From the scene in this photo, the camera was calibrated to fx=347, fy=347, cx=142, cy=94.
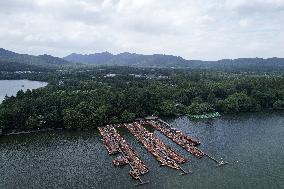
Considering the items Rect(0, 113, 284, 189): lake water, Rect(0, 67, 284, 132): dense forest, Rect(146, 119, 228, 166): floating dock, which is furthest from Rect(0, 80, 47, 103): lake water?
Rect(146, 119, 228, 166): floating dock

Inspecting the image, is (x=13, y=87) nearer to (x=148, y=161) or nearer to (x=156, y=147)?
(x=156, y=147)

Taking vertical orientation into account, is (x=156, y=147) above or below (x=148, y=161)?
above

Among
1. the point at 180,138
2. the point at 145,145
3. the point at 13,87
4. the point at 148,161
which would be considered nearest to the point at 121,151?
the point at 145,145

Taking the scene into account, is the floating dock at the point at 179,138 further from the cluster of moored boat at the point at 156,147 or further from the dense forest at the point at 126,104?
the dense forest at the point at 126,104

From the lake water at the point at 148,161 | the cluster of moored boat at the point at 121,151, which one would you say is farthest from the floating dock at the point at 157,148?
the cluster of moored boat at the point at 121,151

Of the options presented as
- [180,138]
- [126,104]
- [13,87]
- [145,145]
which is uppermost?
[126,104]

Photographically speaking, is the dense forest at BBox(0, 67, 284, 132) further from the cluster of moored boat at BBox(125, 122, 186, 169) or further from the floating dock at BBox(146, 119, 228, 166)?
the cluster of moored boat at BBox(125, 122, 186, 169)

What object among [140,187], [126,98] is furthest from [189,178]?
[126,98]
